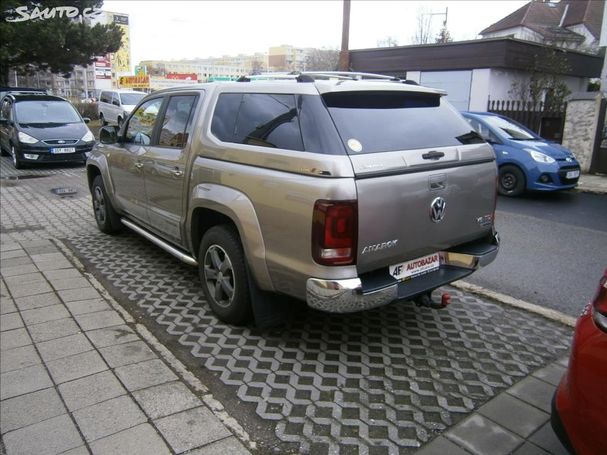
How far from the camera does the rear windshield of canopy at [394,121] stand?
10.8 feet

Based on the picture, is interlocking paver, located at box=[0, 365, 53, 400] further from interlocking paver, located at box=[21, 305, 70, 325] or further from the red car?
the red car

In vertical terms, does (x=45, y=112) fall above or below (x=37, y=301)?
above

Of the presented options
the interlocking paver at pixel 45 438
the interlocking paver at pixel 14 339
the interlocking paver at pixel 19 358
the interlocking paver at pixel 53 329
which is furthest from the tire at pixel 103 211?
the interlocking paver at pixel 45 438

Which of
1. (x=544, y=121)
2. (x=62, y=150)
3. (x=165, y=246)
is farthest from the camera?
(x=544, y=121)

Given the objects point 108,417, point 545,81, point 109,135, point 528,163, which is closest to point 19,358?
point 108,417

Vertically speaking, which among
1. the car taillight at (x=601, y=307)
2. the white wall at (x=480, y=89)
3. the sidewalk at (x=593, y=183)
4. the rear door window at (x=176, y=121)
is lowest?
the sidewalk at (x=593, y=183)

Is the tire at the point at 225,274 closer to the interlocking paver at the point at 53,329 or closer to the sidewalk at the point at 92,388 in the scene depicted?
the sidewalk at the point at 92,388

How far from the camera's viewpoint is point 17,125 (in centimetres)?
1252

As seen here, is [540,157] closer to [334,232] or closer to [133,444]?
[334,232]

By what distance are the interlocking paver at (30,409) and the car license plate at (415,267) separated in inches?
87.3

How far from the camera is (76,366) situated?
3410 millimetres

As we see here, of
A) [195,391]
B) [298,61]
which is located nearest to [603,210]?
[195,391]

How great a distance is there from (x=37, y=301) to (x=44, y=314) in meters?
0.34

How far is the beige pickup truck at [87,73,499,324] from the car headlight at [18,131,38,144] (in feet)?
31.6
